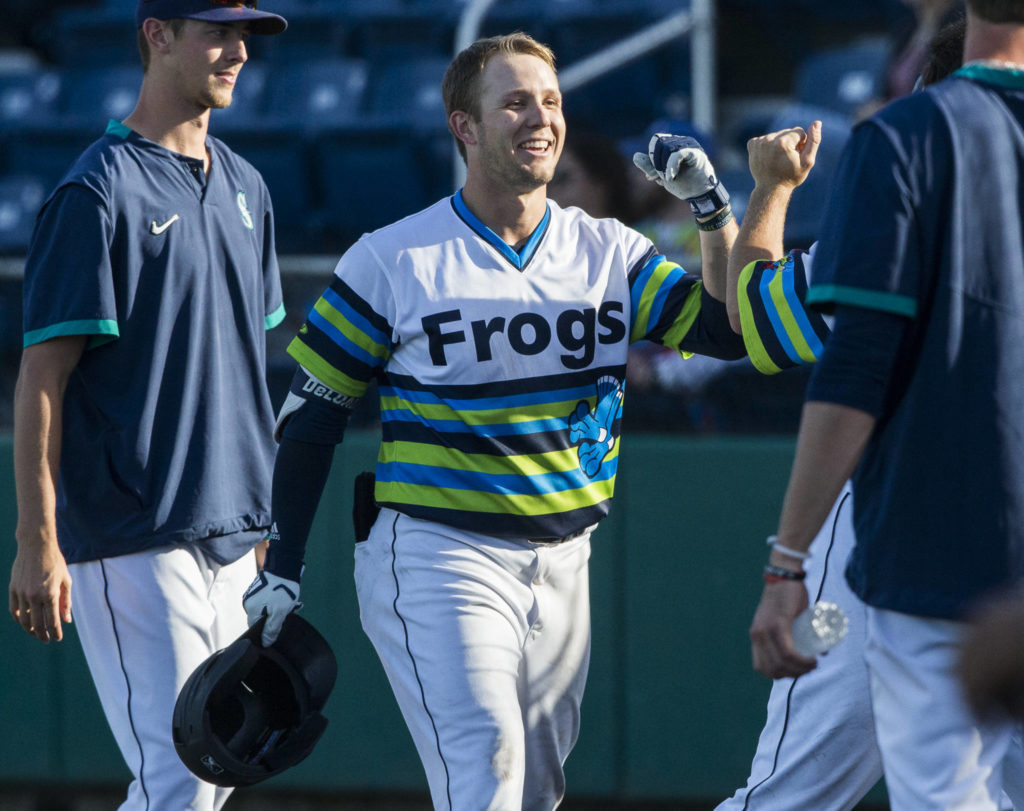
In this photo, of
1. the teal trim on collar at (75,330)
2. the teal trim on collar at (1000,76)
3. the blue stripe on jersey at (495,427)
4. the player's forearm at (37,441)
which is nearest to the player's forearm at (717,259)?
the blue stripe on jersey at (495,427)

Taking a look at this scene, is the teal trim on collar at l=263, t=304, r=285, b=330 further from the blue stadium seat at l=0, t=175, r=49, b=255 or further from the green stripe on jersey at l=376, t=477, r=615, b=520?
the blue stadium seat at l=0, t=175, r=49, b=255

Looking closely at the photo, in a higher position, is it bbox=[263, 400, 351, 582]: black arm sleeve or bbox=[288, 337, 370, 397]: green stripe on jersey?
bbox=[288, 337, 370, 397]: green stripe on jersey

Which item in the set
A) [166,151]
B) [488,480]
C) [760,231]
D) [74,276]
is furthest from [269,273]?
[760,231]

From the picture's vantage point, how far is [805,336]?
280 centimetres

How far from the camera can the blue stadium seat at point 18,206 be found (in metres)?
7.83

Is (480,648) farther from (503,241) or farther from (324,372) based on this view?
(503,241)

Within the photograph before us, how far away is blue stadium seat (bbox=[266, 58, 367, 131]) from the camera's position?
28.4 feet

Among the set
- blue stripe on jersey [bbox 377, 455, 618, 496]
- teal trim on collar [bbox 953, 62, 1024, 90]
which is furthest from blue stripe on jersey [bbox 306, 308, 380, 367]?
teal trim on collar [bbox 953, 62, 1024, 90]

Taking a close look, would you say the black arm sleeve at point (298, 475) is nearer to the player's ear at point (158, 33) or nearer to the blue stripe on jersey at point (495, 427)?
the blue stripe on jersey at point (495, 427)

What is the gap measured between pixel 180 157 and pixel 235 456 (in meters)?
0.74

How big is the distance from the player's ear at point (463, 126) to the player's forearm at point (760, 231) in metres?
0.68

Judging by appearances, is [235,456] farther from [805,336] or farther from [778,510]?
[778,510]

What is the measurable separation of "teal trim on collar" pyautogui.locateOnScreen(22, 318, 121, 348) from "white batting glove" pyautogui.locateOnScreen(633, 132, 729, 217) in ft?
4.12

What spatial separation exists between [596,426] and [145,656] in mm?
1176
